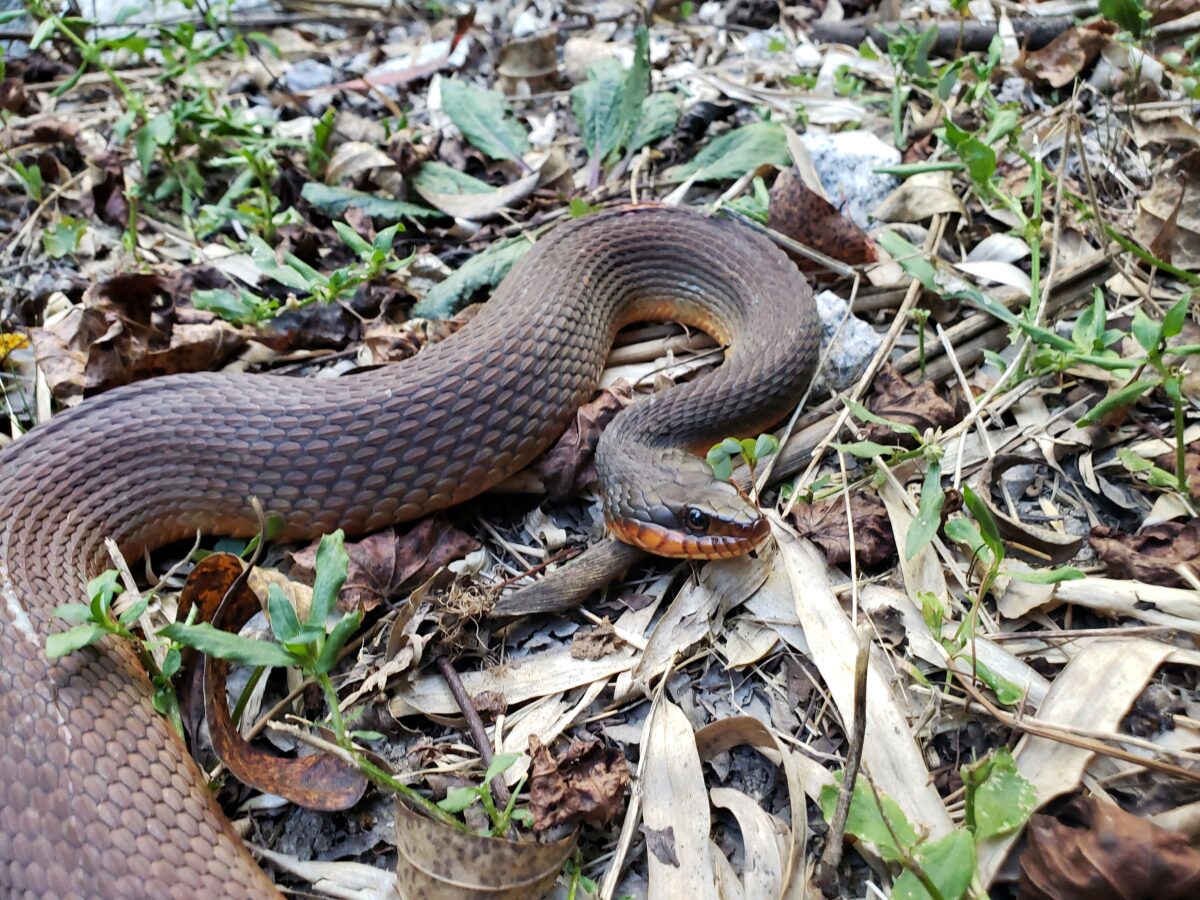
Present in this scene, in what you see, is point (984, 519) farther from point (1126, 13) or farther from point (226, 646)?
point (1126, 13)

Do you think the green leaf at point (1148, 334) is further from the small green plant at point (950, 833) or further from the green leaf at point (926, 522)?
the small green plant at point (950, 833)

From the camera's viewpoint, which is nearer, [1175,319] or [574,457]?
[1175,319]

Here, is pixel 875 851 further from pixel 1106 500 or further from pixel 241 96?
pixel 241 96

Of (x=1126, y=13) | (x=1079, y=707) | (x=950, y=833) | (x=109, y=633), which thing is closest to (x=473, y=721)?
(x=109, y=633)

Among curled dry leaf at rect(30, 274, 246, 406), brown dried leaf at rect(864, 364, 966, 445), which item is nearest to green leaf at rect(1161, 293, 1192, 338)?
brown dried leaf at rect(864, 364, 966, 445)

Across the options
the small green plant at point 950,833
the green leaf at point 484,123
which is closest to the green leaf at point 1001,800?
the small green plant at point 950,833

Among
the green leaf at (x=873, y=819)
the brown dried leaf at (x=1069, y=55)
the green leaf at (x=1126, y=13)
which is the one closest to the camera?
the green leaf at (x=873, y=819)

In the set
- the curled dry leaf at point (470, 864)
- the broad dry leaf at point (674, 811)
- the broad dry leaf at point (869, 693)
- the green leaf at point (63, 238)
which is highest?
the broad dry leaf at point (869, 693)
